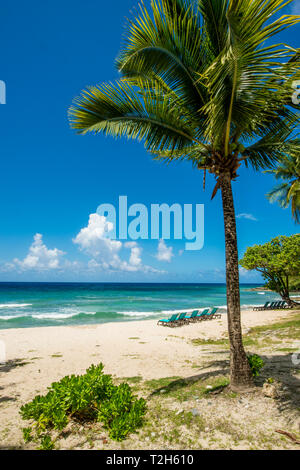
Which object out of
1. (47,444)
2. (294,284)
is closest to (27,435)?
(47,444)

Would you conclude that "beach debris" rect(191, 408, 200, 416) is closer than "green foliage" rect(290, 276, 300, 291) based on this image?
Yes

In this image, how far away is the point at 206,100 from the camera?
16.5 ft

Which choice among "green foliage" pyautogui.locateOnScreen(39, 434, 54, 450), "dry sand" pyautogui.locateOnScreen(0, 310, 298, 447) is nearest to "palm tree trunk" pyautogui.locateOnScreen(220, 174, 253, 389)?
"dry sand" pyautogui.locateOnScreen(0, 310, 298, 447)

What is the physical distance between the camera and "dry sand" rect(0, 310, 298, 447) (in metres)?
5.77

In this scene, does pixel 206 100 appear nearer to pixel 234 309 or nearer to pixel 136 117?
pixel 136 117

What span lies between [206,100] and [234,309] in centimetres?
391

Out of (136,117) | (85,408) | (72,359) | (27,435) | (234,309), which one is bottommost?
(72,359)

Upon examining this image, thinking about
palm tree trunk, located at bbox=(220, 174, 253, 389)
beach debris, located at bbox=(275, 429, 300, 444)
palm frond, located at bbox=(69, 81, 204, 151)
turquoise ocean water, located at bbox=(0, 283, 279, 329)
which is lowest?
turquoise ocean water, located at bbox=(0, 283, 279, 329)

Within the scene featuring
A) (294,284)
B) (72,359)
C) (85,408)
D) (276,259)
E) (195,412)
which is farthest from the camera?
(294,284)

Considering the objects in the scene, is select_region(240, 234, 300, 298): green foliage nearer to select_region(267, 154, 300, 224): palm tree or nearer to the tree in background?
the tree in background

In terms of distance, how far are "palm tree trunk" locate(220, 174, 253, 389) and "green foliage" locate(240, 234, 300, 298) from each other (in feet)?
65.1

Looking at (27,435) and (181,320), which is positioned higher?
(27,435)

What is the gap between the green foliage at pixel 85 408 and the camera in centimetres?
380

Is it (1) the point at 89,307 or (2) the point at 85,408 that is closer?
(2) the point at 85,408
